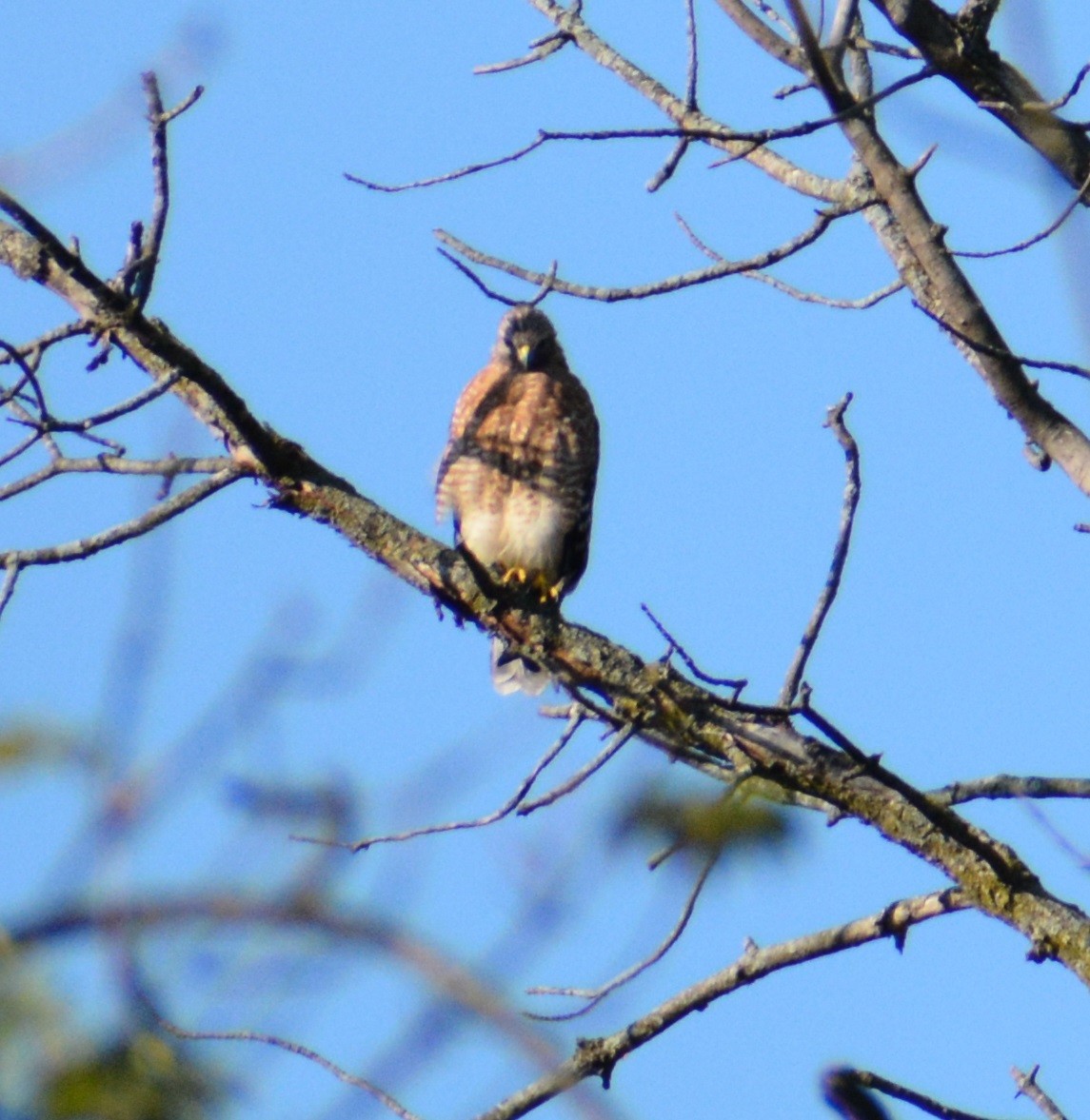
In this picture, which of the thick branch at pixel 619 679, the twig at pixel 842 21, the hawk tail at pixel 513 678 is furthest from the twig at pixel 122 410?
the hawk tail at pixel 513 678

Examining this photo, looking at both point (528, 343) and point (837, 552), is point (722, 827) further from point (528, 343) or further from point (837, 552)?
point (528, 343)

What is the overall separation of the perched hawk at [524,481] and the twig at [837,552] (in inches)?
126

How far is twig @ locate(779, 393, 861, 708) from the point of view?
10.8 ft

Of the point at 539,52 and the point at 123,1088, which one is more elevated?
the point at 539,52

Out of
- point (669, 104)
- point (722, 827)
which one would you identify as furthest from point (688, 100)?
point (722, 827)

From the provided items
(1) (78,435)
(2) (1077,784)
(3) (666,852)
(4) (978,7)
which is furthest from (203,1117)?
(4) (978,7)

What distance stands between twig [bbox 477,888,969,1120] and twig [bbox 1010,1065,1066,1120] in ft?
1.15

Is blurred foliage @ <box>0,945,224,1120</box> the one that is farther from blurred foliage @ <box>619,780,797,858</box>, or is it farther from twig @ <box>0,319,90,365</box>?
twig @ <box>0,319,90,365</box>

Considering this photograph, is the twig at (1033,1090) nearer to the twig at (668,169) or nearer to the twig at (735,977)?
→ the twig at (735,977)

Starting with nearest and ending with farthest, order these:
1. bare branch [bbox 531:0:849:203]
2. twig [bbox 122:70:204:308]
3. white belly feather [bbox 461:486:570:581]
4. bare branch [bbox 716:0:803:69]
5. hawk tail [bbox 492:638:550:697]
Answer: twig [bbox 122:70:204:308] → bare branch [bbox 716:0:803:69] → bare branch [bbox 531:0:849:203] → hawk tail [bbox 492:638:550:697] → white belly feather [bbox 461:486:570:581]

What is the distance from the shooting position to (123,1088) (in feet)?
5.16

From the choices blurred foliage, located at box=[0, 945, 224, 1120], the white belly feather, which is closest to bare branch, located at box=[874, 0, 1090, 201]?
blurred foliage, located at box=[0, 945, 224, 1120]

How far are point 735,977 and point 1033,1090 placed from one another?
647 millimetres

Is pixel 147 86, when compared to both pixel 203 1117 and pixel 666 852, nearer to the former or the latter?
pixel 666 852
